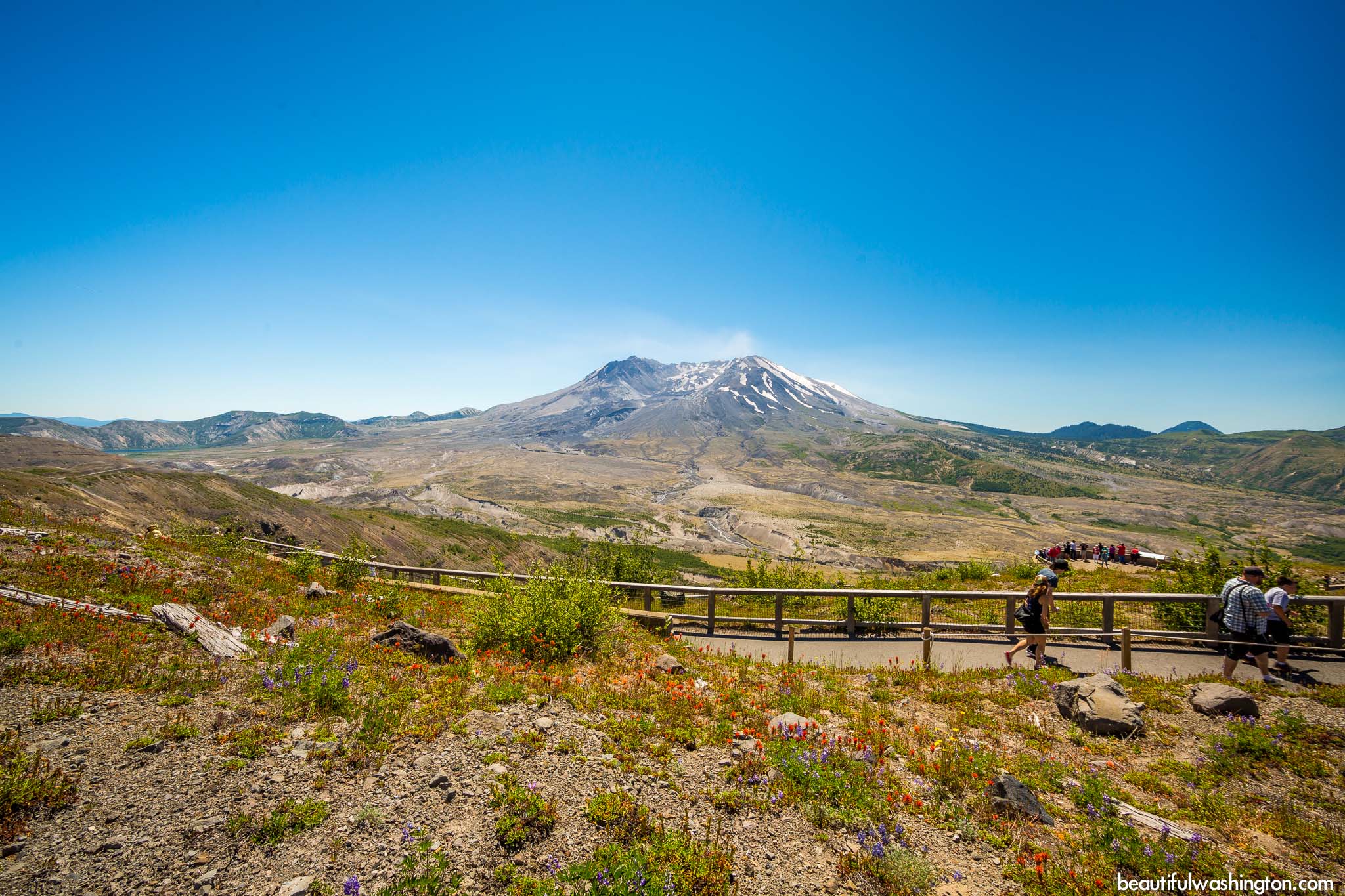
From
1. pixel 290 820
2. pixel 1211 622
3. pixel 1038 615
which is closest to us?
pixel 290 820

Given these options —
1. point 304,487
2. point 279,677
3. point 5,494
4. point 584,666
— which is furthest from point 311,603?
point 304,487

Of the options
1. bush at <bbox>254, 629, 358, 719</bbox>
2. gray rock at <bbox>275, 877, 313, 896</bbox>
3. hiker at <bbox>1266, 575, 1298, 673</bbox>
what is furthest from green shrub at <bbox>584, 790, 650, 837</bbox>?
hiker at <bbox>1266, 575, 1298, 673</bbox>

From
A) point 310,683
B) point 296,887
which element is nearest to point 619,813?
point 296,887

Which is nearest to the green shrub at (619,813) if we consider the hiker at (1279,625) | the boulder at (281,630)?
the boulder at (281,630)

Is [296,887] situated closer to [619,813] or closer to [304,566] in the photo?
[619,813]

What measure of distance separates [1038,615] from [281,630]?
13.5 metres

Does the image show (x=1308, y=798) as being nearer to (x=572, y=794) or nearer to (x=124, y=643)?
(x=572, y=794)

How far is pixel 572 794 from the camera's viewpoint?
5172 millimetres

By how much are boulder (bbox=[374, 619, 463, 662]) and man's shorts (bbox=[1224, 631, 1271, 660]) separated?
12893mm

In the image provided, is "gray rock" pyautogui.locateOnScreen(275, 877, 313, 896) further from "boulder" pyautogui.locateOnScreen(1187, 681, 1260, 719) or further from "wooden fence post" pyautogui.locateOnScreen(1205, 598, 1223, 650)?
"wooden fence post" pyautogui.locateOnScreen(1205, 598, 1223, 650)

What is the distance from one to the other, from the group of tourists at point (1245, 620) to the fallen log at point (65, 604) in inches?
579

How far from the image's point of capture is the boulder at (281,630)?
27.7 ft

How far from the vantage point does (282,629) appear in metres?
8.86

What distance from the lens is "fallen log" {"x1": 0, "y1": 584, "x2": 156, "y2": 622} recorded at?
25.7 feet
